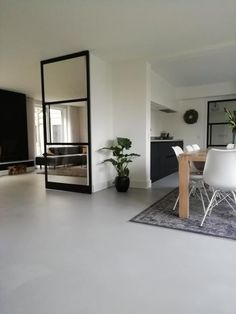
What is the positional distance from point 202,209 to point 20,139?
6.42m

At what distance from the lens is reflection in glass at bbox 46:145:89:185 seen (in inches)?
182

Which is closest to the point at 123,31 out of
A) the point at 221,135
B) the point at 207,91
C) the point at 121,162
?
the point at 121,162

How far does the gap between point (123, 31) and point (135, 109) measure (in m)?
1.72

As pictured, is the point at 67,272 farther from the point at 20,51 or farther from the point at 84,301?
the point at 20,51

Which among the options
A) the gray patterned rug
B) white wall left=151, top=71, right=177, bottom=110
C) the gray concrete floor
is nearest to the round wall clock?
white wall left=151, top=71, right=177, bottom=110

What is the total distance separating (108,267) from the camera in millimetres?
1833

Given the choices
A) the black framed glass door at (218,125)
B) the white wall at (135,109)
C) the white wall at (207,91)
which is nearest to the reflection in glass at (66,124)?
the white wall at (135,109)

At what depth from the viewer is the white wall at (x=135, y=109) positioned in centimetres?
485

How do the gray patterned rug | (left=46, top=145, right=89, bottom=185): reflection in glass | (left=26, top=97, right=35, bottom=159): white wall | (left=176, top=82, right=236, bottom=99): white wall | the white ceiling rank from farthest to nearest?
(left=26, top=97, right=35, bottom=159): white wall < (left=176, top=82, right=236, bottom=99): white wall < (left=46, top=145, right=89, bottom=185): reflection in glass < the white ceiling < the gray patterned rug

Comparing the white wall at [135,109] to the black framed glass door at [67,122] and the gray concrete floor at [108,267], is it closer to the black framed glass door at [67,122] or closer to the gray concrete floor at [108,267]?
the black framed glass door at [67,122]

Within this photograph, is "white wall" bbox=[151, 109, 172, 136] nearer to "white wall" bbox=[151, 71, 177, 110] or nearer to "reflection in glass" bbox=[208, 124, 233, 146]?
"white wall" bbox=[151, 71, 177, 110]

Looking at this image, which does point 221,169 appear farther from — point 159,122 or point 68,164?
point 159,122

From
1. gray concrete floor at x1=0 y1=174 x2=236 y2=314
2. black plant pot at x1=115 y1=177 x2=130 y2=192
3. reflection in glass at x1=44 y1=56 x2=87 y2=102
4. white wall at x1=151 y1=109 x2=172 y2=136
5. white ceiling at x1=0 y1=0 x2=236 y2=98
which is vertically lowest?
gray concrete floor at x1=0 y1=174 x2=236 y2=314

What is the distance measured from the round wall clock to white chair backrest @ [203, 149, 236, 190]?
17.2ft
